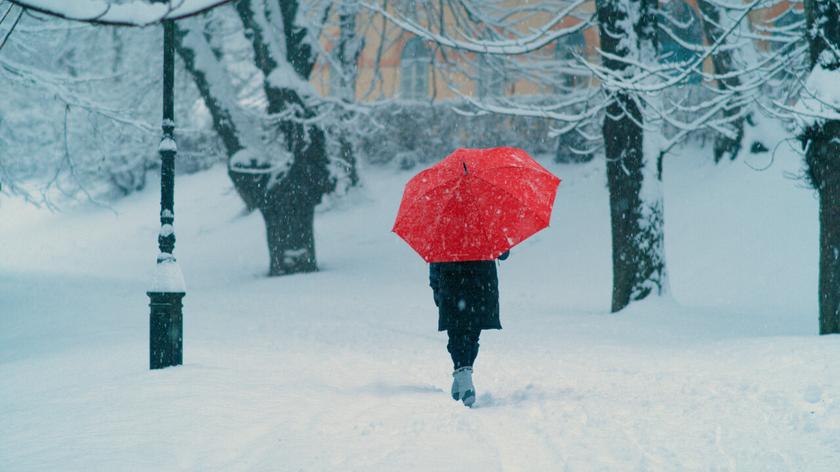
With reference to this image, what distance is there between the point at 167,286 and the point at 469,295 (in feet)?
8.36

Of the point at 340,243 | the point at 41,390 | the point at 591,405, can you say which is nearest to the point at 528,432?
the point at 591,405

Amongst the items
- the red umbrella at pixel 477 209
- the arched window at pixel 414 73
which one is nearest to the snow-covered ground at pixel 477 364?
the red umbrella at pixel 477 209

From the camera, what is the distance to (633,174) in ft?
36.1

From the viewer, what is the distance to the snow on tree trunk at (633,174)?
11.0m

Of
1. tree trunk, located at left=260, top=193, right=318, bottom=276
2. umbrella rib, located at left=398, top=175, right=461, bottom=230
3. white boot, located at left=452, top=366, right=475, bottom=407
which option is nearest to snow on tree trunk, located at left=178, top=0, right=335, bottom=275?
tree trunk, located at left=260, top=193, right=318, bottom=276

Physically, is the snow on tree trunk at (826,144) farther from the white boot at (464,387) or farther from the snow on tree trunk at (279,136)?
the snow on tree trunk at (279,136)

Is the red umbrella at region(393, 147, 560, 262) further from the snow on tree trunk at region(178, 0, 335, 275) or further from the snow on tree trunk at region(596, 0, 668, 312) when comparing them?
the snow on tree trunk at region(178, 0, 335, 275)

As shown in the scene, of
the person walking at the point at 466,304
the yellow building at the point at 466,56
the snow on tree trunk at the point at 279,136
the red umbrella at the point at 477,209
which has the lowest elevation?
the person walking at the point at 466,304

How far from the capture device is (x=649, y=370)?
23.1 feet

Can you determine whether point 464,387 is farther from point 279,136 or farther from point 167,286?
point 279,136

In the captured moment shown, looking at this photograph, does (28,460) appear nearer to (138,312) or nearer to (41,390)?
(41,390)

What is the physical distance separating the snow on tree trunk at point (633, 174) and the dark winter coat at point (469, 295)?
5398 mm

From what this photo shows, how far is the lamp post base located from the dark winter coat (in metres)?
2.26

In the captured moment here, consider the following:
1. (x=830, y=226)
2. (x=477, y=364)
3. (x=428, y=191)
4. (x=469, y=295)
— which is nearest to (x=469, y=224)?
(x=428, y=191)
